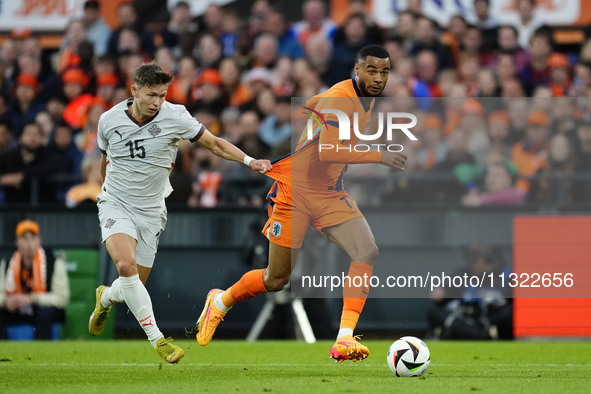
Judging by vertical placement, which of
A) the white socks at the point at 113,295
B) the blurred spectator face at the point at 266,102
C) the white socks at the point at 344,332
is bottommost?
the white socks at the point at 344,332

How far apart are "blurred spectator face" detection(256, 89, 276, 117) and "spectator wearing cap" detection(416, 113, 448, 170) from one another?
217cm

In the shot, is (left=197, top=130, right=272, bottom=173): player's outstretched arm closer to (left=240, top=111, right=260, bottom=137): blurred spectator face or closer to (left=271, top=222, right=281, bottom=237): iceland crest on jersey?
(left=271, top=222, right=281, bottom=237): iceland crest on jersey

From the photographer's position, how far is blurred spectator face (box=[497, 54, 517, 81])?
1280cm

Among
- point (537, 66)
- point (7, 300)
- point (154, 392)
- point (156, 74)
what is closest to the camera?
point (154, 392)

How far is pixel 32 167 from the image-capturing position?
12.1 metres

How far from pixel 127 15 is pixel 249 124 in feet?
12.3

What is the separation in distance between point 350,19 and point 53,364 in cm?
748

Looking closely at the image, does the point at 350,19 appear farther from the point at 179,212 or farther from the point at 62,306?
the point at 62,306

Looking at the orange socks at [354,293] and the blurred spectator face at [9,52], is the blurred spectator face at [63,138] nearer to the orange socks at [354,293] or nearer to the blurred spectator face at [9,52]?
the blurred spectator face at [9,52]

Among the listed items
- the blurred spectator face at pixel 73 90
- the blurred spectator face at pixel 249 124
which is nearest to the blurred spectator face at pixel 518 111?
the blurred spectator face at pixel 249 124

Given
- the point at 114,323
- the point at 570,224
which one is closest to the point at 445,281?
the point at 570,224

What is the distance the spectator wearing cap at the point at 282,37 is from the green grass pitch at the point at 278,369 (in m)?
5.19

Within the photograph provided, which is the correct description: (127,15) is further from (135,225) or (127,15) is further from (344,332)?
(344,332)

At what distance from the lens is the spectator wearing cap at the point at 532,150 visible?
37.9 ft
